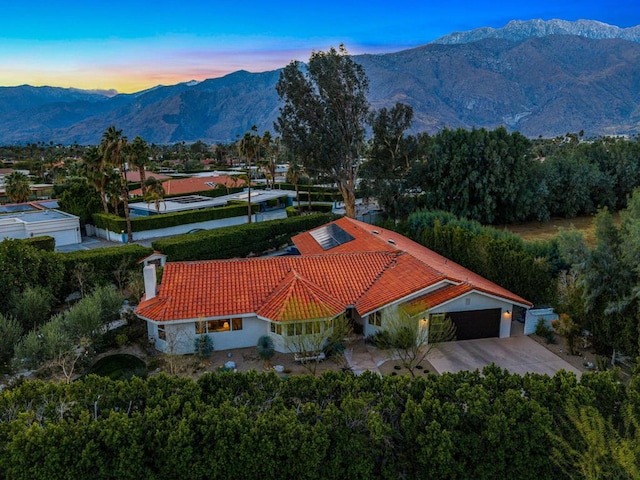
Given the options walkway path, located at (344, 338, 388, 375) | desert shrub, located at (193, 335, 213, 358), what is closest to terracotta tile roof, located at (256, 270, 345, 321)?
walkway path, located at (344, 338, 388, 375)

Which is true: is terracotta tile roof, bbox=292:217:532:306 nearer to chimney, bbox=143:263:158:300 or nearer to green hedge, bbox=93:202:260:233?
chimney, bbox=143:263:158:300

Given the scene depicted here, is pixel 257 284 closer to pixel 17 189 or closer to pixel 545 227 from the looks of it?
pixel 545 227

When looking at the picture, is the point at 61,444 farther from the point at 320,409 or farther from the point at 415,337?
the point at 415,337

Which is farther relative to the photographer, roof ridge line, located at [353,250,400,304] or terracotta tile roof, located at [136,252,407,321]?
roof ridge line, located at [353,250,400,304]

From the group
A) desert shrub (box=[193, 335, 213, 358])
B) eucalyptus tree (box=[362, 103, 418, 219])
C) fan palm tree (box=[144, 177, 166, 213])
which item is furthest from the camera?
eucalyptus tree (box=[362, 103, 418, 219])

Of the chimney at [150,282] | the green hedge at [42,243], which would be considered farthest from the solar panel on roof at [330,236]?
the green hedge at [42,243]

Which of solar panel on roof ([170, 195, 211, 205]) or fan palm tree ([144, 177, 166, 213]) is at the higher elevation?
fan palm tree ([144, 177, 166, 213])

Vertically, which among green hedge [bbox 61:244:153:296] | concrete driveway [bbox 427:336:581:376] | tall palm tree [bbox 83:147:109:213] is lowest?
concrete driveway [bbox 427:336:581:376]

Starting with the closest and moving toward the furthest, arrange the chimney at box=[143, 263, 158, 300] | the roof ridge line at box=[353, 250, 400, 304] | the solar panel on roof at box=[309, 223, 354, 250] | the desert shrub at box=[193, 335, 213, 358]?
the desert shrub at box=[193, 335, 213, 358], the chimney at box=[143, 263, 158, 300], the roof ridge line at box=[353, 250, 400, 304], the solar panel on roof at box=[309, 223, 354, 250]
